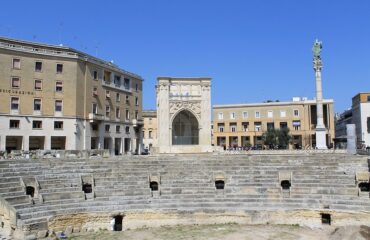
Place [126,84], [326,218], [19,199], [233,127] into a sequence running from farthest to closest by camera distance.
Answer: [233,127]
[126,84]
[326,218]
[19,199]

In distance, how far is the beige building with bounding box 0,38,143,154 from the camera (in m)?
37.0

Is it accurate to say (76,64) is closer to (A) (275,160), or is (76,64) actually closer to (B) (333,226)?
(A) (275,160)

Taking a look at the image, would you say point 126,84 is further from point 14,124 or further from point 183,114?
point 183,114

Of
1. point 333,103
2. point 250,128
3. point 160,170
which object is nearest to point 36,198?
point 160,170

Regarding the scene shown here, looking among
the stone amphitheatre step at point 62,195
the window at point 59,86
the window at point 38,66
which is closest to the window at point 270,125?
the window at point 59,86

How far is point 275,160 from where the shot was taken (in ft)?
88.2

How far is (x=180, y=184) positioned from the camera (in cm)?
2459

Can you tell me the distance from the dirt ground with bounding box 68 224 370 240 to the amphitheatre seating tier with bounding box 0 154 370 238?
1411mm

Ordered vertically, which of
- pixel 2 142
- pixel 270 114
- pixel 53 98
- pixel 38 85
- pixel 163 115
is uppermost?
pixel 38 85

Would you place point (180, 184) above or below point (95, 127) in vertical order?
below

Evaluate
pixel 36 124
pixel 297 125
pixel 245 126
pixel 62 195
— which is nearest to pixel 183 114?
pixel 62 195

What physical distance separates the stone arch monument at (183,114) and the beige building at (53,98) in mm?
11766

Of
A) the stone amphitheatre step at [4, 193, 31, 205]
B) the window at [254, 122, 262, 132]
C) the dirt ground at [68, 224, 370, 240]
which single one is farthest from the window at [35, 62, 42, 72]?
the window at [254, 122, 262, 132]

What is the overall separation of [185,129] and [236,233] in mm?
15938
